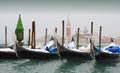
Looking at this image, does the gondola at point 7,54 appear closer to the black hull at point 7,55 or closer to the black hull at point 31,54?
the black hull at point 7,55

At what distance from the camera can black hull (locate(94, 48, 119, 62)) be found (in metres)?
10.6

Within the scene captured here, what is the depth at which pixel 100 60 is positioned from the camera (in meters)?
10.9

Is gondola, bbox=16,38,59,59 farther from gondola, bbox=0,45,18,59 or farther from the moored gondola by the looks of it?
the moored gondola

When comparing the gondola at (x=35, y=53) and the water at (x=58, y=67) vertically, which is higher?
the gondola at (x=35, y=53)

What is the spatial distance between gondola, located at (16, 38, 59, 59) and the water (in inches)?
8.3

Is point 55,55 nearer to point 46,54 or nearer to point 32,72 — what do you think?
point 46,54

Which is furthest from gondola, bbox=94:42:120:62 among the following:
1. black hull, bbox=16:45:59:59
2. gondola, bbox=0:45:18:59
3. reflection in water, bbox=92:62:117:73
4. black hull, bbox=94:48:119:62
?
gondola, bbox=0:45:18:59

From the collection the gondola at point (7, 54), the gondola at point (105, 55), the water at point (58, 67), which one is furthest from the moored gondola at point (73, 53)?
the gondola at point (7, 54)

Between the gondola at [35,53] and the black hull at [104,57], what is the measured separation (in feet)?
6.53

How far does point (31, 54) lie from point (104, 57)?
2.58 m

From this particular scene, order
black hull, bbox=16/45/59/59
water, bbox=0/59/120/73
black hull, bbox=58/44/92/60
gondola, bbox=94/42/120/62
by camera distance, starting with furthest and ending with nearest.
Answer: black hull, bbox=16/45/59/59
black hull, bbox=58/44/92/60
gondola, bbox=94/42/120/62
water, bbox=0/59/120/73

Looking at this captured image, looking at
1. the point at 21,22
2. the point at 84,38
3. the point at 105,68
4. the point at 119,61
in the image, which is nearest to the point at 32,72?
the point at 105,68

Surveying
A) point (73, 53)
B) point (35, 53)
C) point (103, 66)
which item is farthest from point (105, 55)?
point (35, 53)

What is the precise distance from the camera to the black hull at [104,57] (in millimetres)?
10623
